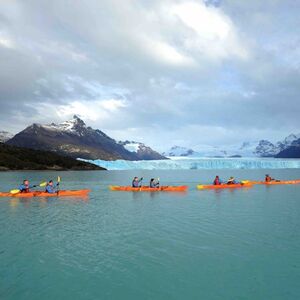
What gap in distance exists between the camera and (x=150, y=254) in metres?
14.2

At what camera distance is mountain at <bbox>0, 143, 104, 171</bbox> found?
350 ft

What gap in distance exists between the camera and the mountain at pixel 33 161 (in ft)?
350

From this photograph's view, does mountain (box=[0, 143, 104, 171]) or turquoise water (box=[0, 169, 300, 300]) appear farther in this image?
mountain (box=[0, 143, 104, 171])

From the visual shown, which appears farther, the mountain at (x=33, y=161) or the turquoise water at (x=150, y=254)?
the mountain at (x=33, y=161)

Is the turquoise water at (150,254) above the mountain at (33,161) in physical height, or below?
below

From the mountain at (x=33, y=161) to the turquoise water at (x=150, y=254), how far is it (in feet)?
282

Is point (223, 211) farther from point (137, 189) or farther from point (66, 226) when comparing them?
point (137, 189)

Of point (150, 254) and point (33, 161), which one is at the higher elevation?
point (33, 161)

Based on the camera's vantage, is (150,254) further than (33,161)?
No

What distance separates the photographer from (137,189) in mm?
39625

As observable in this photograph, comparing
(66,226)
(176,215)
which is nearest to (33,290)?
(66,226)

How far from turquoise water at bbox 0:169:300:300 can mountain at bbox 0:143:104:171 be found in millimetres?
86051

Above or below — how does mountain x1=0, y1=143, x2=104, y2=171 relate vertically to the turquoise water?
above

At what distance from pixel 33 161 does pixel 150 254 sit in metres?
107
